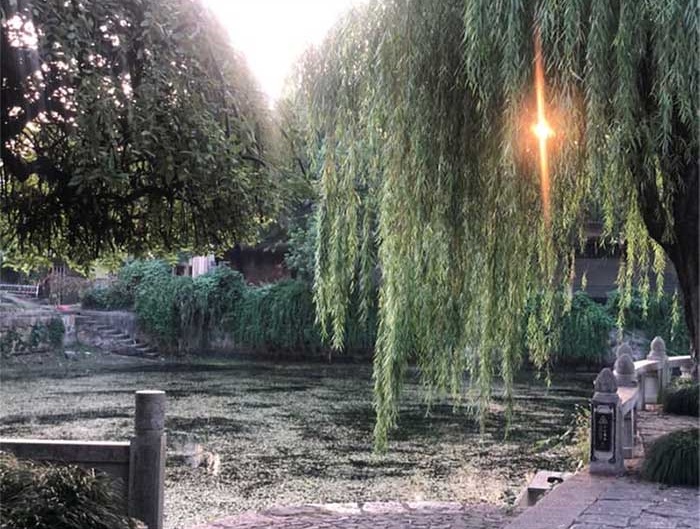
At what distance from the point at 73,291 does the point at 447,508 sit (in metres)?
20.7

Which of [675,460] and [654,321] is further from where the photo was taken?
[654,321]

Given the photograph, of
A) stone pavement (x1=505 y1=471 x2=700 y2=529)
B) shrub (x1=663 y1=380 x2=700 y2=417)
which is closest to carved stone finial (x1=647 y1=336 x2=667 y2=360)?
shrub (x1=663 y1=380 x2=700 y2=417)

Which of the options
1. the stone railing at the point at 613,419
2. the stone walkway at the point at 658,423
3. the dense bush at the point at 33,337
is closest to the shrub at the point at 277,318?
the dense bush at the point at 33,337

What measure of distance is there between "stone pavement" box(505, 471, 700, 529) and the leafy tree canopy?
2.40 meters

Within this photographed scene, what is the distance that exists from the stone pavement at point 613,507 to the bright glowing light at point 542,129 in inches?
67.6

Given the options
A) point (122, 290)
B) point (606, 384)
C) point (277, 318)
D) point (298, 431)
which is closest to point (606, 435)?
point (606, 384)

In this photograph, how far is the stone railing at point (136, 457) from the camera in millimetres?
4234

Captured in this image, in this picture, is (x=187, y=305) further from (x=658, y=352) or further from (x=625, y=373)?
(x=625, y=373)

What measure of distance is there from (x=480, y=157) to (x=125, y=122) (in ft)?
6.28

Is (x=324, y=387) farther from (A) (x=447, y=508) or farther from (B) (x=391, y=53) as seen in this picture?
(B) (x=391, y=53)

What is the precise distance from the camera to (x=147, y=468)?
4250 millimetres

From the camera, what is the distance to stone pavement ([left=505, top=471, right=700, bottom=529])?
174 inches

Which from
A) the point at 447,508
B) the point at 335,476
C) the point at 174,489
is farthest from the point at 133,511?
the point at 335,476

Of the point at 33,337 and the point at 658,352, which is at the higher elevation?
the point at 658,352
